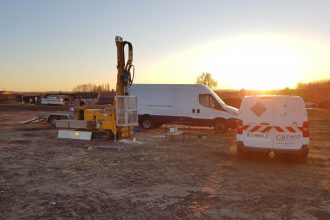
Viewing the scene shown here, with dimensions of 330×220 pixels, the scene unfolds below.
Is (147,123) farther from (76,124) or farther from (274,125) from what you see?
(274,125)

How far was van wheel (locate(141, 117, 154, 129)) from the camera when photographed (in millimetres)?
21000

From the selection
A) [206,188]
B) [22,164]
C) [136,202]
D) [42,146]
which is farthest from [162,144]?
[136,202]

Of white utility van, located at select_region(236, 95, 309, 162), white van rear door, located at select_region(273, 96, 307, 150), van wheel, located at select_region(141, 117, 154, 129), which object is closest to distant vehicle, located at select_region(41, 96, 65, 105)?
van wheel, located at select_region(141, 117, 154, 129)

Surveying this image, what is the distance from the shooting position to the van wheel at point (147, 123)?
2100 cm

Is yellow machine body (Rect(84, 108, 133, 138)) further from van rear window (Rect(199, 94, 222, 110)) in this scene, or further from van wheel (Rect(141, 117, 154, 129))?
van rear window (Rect(199, 94, 222, 110))

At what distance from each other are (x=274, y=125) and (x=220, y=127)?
8.61 m

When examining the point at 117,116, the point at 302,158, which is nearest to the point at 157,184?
the point at 302,158

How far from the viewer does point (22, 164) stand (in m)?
10.5

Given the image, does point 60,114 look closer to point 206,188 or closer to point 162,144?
point 162,144

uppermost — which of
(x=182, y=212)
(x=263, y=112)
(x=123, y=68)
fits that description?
(x=123, y=68)

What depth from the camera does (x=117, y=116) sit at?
15.1 metres

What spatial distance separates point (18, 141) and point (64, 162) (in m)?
5.84

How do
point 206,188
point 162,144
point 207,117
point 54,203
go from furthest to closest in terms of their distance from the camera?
1. point 207,117
2. point 162,144
3. point 206,188
4. point 54,203

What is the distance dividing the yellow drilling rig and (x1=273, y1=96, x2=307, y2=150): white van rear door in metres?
6.83
